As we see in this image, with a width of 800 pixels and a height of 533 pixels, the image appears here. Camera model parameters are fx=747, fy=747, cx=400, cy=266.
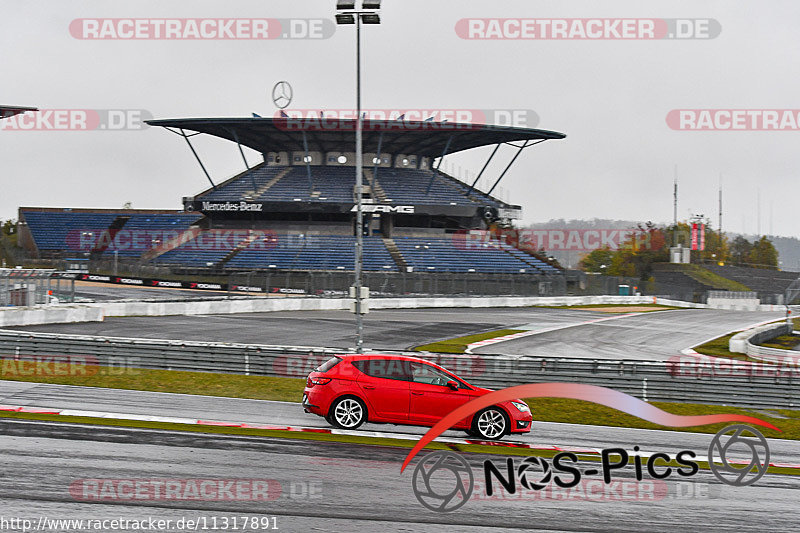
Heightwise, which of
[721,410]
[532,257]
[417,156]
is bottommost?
[721,410]

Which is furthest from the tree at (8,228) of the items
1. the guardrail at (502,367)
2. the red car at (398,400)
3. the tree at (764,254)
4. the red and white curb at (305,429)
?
the tree at (764,254)

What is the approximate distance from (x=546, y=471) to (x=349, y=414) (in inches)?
152

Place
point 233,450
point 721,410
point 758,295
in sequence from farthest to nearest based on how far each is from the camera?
point 758,295 < point 721,410 < point 233,450

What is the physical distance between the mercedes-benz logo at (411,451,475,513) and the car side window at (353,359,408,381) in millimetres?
2188

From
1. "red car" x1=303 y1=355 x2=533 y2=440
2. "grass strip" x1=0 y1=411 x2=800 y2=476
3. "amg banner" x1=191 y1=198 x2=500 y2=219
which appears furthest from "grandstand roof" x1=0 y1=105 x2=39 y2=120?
"red car" x1=303 y1=355 x2=533 y2=440

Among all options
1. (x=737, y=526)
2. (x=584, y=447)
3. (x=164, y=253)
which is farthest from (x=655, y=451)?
(x=164, y=253)

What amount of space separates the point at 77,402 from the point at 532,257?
185ft

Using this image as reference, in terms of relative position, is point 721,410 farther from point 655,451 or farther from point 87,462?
point 87,462

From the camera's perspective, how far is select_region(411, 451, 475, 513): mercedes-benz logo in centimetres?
925

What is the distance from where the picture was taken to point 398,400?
13227 millimetres

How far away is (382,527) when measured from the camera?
8.32 m

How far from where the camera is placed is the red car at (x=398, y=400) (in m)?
13.2

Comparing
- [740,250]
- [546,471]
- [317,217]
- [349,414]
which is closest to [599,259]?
[740,250]

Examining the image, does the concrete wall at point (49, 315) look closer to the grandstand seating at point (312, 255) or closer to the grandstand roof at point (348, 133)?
the grandstand seating at point (312, 255)
